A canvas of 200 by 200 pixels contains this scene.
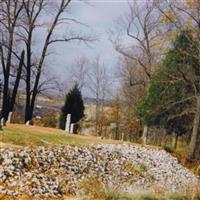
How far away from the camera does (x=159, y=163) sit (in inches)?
959

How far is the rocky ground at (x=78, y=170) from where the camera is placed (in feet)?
41.1

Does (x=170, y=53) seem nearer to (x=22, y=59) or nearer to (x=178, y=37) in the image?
(x=178, y=37)

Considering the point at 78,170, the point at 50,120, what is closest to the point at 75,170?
the point at 78,170

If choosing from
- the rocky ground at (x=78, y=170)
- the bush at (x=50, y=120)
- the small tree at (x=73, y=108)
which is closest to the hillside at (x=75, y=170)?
the rocky ground at (x=78, y=170)

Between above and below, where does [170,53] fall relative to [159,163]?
above

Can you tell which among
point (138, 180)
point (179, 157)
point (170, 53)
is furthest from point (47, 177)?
point (170, 53)

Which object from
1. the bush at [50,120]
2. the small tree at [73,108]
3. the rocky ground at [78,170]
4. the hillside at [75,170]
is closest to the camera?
the hillside at [75,170]

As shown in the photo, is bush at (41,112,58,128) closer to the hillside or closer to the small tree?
the small tree

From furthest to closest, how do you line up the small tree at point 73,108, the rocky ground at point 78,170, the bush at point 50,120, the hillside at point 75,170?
the bush at point 50,120, the small tree at point 73,108, the rocky ground at point 78,170, the hillside at point 75,170

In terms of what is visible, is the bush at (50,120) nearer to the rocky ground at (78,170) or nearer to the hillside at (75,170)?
the rocky ground at (78,170)

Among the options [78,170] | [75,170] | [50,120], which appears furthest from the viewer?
[50,120]

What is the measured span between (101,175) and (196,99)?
16979 mm

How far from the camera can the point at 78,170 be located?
1605 centimetres

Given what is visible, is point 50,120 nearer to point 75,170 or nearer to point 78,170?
point 78,170
